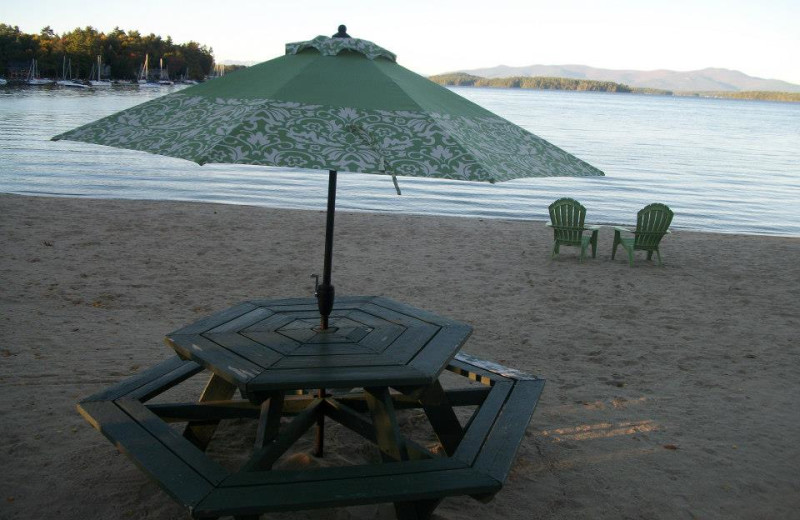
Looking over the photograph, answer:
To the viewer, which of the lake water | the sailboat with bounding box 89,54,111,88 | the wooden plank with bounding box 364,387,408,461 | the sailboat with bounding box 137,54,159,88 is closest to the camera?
the wooden plank with bounding box 364,387,408,461

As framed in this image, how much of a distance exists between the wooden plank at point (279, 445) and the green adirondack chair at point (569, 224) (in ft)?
23.5

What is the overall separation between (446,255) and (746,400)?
5.45 meters

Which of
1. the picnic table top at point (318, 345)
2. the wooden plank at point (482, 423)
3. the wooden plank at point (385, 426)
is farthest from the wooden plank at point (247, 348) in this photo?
the wooden plank at point (482, 423)

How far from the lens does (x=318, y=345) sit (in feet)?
11.4

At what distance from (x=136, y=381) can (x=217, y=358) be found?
0.81 meters

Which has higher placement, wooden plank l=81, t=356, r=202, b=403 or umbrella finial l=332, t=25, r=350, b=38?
umbrella finial l=332, t=25, r=350, b=38

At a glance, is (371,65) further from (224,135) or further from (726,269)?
(726,269)

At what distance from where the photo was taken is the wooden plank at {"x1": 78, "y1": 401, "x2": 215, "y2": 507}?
2.73m

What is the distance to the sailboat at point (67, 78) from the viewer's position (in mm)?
121037

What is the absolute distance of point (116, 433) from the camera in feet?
10.4

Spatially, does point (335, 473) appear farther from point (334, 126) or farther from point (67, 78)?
point (67, 78)

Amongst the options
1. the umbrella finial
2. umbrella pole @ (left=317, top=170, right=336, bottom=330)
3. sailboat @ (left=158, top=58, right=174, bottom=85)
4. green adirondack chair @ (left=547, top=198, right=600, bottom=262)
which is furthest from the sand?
sailboat @ (left=158, top=58, right=174, bottom=85)

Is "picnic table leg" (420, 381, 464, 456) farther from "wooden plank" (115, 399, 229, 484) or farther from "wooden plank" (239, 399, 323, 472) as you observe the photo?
"wooden plank" (115, 399, 229, 484)

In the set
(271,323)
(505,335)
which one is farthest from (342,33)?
(505,335)
